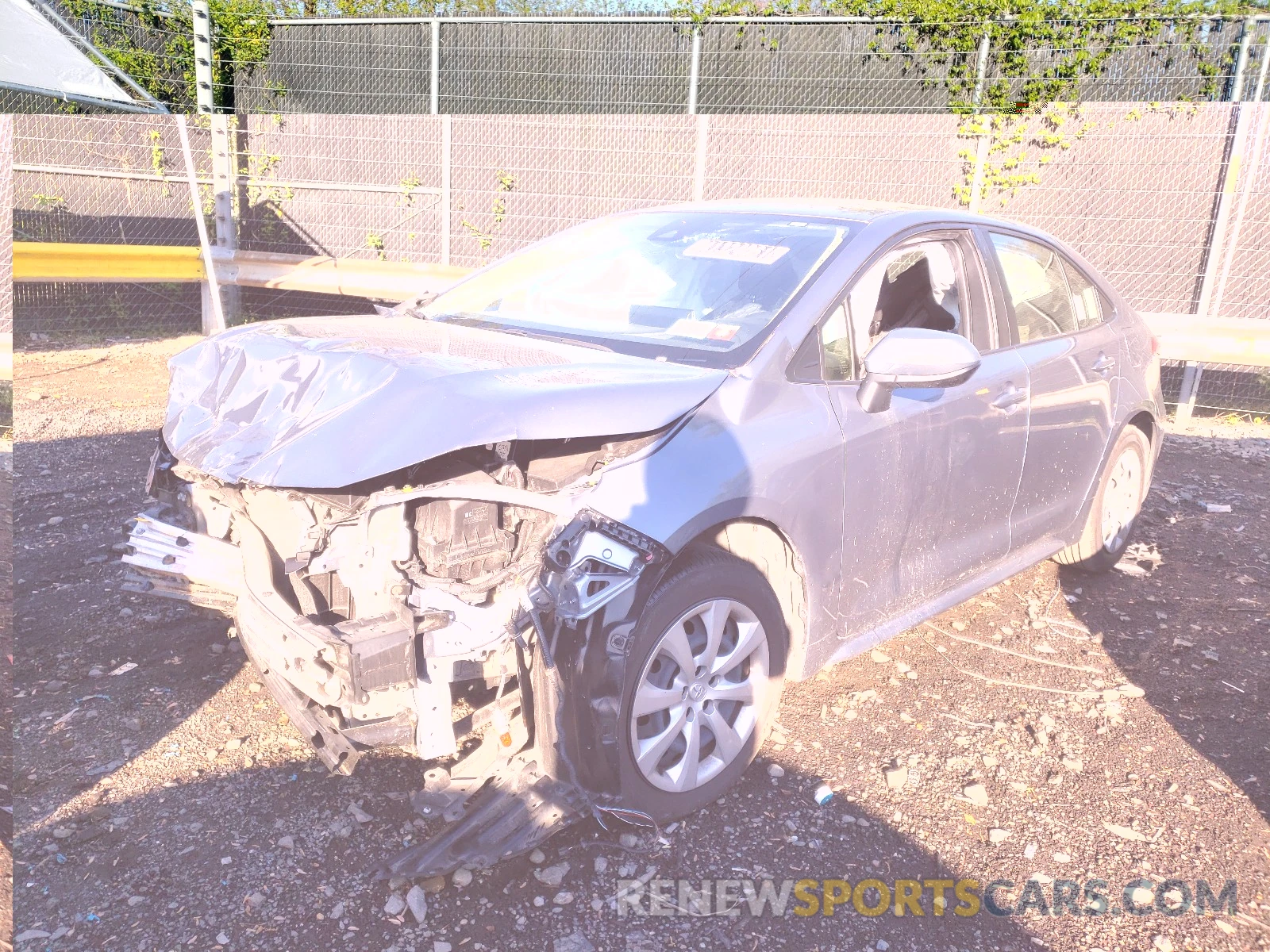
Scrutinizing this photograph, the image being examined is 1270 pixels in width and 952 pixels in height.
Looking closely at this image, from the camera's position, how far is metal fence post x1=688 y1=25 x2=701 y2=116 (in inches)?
386

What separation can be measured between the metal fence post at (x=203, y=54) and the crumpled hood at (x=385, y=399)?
8.15 meters

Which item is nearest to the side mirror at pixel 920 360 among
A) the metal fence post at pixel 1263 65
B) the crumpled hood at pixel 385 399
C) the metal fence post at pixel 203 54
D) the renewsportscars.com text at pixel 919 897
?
the crumpled hood at pixel 385 399

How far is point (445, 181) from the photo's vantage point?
10.2 meters

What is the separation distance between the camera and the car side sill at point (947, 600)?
337 cm

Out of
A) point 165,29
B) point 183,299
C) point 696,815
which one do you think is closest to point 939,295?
point 696,815

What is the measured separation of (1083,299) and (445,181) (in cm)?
733

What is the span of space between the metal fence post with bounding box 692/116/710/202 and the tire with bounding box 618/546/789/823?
288 inches

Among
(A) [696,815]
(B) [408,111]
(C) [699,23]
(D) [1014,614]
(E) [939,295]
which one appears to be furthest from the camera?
(B) [408,111]

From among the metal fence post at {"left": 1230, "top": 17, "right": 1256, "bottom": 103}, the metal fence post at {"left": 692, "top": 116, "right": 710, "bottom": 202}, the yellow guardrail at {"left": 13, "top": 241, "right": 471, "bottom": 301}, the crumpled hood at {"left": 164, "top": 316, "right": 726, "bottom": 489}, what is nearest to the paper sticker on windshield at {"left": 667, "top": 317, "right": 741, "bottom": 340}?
the crumpled hood at {"left": 164, "top": 316, "right": 726, "bottom": 489}

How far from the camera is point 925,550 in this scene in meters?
3.58

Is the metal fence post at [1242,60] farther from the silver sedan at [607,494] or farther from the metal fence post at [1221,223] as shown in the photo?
the silver sedan at [607,494]

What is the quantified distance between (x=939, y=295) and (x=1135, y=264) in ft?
20.2

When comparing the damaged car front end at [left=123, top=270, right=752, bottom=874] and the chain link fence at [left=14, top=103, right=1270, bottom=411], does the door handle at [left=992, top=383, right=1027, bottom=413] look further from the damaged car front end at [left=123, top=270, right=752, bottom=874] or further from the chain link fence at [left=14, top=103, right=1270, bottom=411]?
the chain link fence at [left=14, top=103, right=1270, bottom=411]

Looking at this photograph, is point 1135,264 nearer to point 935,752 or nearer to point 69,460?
point 935,752
